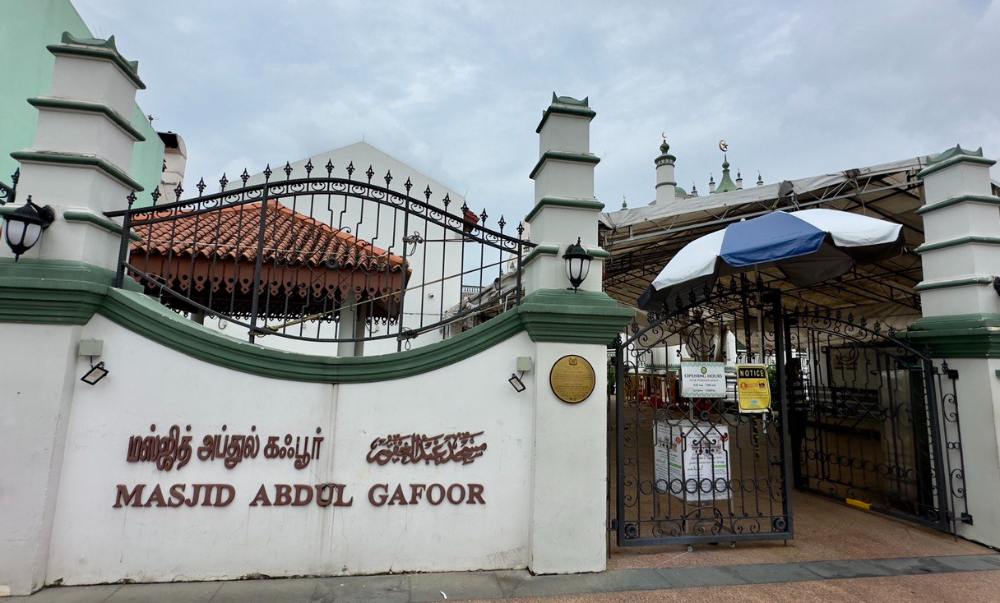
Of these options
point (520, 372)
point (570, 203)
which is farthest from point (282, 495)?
point (570, 203)

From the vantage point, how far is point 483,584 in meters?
3.49

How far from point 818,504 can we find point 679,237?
4.91m

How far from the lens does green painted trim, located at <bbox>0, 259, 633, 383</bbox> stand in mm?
3314

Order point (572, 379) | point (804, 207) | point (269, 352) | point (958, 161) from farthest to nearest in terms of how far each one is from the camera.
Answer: point (804, 207), point (958, 161), point (572, 379), point (269, 352)

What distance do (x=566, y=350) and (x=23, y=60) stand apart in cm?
822

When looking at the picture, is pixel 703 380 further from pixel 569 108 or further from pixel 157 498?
pixel 157 498

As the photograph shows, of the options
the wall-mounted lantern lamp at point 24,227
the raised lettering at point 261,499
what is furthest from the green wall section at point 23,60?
the raised lettering at point 261,499

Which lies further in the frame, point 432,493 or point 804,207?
point 804,207

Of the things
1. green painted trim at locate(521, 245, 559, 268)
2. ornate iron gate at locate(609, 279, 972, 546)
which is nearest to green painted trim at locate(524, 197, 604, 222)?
green painted trim at locate(521, 245, 559, 268)

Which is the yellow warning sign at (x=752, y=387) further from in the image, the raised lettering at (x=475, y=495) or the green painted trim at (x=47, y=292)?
the green painted trim at (x=47, y=292)

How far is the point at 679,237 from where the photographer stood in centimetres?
898

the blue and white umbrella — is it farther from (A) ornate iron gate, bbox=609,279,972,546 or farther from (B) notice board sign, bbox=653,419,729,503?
(B) notice board sign, bbox=653,419,729,503

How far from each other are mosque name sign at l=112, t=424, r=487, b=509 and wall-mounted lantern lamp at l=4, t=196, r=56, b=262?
Result: 5.11ft

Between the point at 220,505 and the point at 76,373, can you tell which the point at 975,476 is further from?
the point at 76,373
